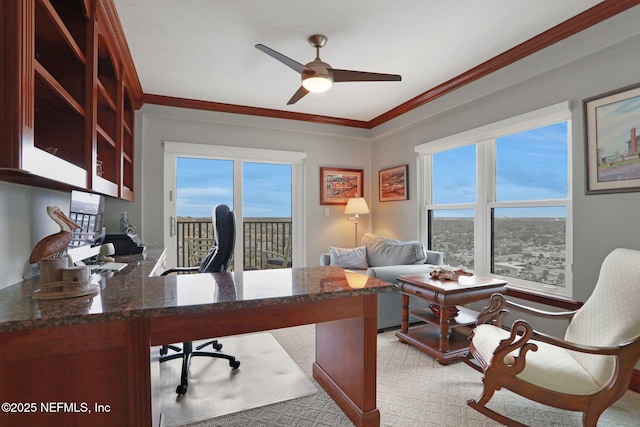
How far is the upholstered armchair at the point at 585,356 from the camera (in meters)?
Answer: 1.52

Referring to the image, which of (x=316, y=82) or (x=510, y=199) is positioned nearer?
(x=316, y=82)

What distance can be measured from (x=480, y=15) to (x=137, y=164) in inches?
145

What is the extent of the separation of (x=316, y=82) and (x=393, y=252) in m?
2.14

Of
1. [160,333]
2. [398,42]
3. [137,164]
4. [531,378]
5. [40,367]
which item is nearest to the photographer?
[40,367]

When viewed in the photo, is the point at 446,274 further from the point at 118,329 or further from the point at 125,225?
the point at 125,225

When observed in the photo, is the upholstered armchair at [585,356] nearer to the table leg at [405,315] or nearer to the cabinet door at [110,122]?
the table leg at [405,315]

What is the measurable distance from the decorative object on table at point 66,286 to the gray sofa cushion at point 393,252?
9.79ft

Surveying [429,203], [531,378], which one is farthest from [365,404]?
[429,203]

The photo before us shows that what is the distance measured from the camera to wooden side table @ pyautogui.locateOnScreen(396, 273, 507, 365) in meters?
2.49

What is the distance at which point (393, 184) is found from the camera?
15.0ft

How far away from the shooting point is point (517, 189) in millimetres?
3072

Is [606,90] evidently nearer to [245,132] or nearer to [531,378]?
[531,378]

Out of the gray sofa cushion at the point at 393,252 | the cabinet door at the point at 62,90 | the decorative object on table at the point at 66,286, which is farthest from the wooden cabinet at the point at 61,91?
the gray sofa cushion at the point at 393,252

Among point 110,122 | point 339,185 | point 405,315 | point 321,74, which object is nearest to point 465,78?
point 321,74
